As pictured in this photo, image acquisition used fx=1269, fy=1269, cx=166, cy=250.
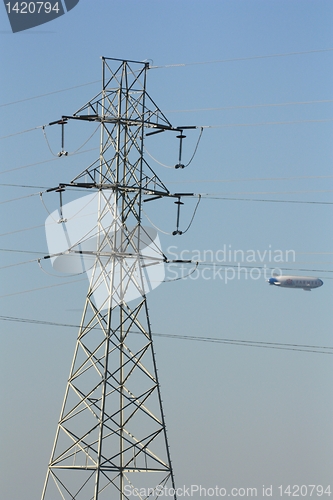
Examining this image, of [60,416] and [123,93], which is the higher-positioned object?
[123,93]

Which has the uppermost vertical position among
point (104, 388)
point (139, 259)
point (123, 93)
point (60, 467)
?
point (123, 93)

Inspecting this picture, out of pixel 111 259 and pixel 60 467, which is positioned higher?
pixel 111 259

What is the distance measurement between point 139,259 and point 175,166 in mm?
4466

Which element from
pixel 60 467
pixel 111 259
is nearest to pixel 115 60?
pixel 111 259

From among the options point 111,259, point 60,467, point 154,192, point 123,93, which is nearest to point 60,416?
point 60,467

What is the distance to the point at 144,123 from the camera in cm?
5784

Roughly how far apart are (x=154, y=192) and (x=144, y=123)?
322 cm

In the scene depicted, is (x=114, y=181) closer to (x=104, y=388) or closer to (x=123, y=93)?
(x=123, y=93)

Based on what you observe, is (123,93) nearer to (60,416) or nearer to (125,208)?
(125,208)

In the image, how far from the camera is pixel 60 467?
56.5m

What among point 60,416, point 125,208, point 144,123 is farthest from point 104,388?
point 144,123

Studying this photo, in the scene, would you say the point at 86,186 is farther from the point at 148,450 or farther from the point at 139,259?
the point at 148,450

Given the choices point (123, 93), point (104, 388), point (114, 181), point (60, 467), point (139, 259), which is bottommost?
point (60, 467)

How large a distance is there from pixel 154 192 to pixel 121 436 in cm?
1105
